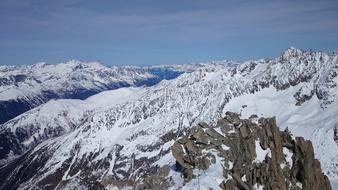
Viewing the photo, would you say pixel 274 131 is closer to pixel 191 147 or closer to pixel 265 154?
pixel 265 154

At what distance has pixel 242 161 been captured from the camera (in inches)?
6722

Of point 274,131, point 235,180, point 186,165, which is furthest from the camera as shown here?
point 274,131

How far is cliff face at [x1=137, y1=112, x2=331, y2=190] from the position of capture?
15838 centimetres

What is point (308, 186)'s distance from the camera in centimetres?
16162

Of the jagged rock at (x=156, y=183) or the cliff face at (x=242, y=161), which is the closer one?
the cliff face at (x=242, y=161)

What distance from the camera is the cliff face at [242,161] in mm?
158375

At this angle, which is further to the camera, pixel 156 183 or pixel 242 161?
pixel 242 161

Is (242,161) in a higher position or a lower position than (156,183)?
higher

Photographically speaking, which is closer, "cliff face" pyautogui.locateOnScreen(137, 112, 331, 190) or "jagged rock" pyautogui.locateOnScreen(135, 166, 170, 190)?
"cliff face" pyautogui.locateOnScreen(137, 112, 331, 190)

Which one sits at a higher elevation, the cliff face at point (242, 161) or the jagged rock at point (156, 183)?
the cliff face at point (242, 161)

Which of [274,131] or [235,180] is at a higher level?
[274,131]

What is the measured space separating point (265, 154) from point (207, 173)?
99.7ft

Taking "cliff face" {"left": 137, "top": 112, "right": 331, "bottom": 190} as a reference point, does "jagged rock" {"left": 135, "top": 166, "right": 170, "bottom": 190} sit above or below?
below

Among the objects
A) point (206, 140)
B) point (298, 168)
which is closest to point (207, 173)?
point (206, 140)
